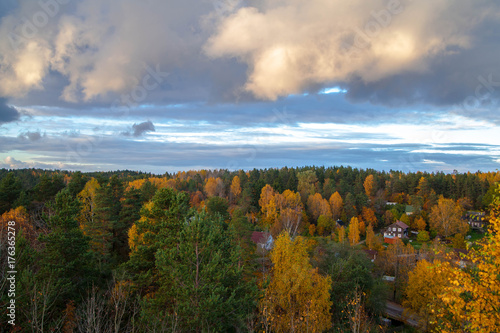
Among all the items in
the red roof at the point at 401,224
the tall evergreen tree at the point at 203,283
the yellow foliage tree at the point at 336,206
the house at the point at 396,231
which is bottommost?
the house at the point at 396,231

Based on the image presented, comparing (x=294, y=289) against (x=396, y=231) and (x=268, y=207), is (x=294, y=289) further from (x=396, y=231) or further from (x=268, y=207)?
(x=396, y=231)

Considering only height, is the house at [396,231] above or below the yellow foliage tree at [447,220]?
below

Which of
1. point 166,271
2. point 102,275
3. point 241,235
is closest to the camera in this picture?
point 166,271

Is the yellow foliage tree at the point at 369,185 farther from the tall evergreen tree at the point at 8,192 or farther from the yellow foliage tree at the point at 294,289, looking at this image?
the tall evergreen tree at the point at 8,192

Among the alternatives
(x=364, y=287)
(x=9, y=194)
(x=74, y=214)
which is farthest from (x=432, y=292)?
(x=9, y=194)

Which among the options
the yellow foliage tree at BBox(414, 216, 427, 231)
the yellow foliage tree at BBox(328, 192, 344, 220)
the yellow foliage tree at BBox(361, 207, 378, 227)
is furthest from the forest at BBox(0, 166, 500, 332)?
the yellow foliage tree at BBox(328, 192, 344, 220)

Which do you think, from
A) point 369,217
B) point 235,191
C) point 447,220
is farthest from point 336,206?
point 235,191

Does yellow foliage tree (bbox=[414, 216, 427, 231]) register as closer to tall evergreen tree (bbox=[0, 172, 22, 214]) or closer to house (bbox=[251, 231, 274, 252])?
house (bbox=[251, 231, 274, 252])

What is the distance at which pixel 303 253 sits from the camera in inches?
906

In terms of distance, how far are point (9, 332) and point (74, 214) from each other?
268 inches

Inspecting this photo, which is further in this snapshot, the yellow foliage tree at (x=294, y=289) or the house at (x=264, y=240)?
the house at (x=264, y=240)

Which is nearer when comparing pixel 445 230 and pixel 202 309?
pixel 202 309

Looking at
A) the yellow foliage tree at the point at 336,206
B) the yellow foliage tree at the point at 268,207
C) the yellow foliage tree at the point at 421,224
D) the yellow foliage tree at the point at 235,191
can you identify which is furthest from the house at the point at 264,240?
the yellow foliage tree at the point at 421,224

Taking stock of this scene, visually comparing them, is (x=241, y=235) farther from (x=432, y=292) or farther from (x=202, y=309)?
(x=432, y=292)
